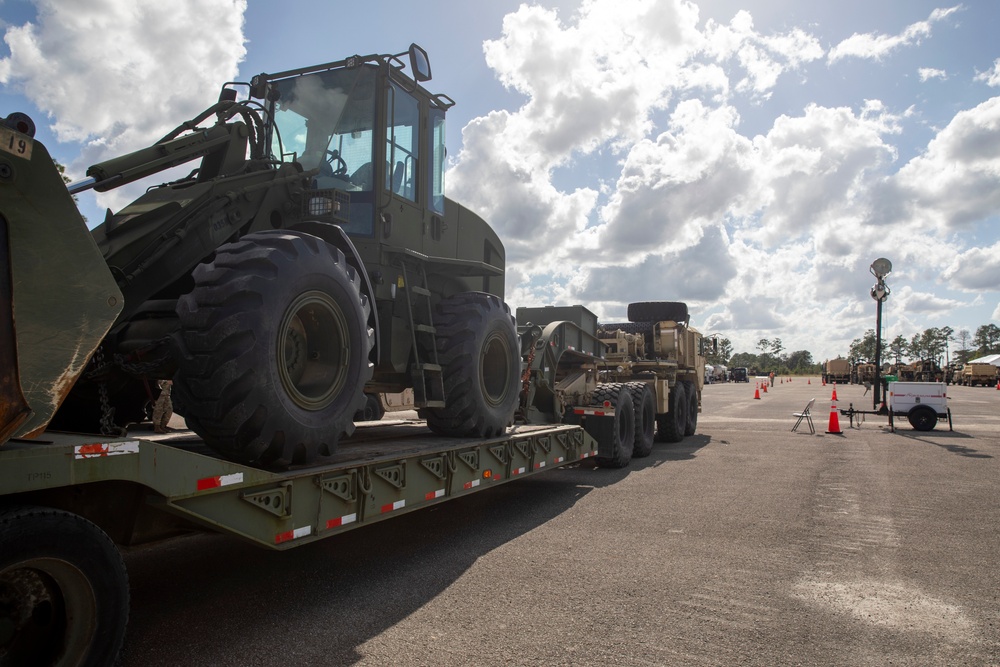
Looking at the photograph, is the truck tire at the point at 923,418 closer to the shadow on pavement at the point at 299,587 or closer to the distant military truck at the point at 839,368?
the shadow on pavement at the point at 299,587

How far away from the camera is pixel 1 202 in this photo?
2.82 meters

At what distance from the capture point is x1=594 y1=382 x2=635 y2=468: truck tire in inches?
435

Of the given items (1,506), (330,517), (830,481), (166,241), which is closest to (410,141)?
(166,241)

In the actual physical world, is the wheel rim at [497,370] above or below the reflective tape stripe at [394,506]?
above

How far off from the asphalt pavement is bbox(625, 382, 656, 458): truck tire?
11.1 ft

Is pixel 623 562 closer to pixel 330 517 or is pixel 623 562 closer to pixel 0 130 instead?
pixel 330 517

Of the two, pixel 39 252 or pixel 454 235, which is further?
pixel 454 235

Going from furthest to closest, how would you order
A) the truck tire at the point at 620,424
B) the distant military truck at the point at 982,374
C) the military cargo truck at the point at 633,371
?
the distant military truck at the point at 982,374, the truck tire at the point at 620,424, the military cargo truck at the point at 633,371

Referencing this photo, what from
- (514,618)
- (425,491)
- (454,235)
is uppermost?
(454,235)

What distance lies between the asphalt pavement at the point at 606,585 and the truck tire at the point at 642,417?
3.38 metres

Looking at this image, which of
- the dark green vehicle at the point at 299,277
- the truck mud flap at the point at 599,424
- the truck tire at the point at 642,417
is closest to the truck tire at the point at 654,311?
the truck tire at the point at 642,417

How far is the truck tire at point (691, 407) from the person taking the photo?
665 inches

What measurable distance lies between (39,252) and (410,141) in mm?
4223

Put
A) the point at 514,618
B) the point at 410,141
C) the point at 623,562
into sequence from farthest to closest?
the point at 410,141
the point at 623,562
the point at 514,618
